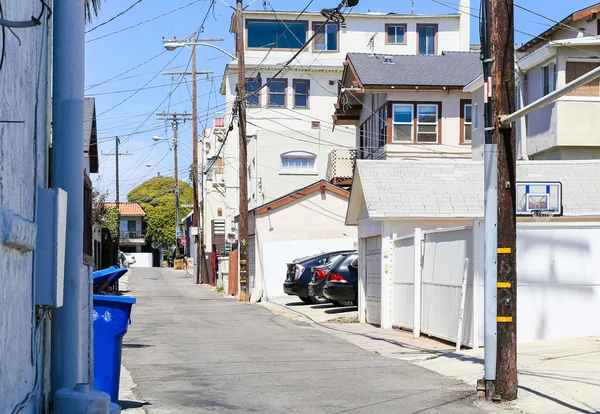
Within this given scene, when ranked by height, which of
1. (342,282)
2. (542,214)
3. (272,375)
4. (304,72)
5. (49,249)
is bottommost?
(272,375)

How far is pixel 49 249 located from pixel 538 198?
1193 cm

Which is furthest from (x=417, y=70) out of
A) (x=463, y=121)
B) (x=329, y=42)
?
(x=329, y=42)

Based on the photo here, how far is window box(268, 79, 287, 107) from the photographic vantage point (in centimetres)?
5734

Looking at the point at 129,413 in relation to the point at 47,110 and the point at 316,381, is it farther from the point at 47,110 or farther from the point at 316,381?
the point at 47,110

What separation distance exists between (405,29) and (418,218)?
41693 millimetres

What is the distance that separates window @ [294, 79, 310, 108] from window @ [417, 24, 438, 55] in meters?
8.08

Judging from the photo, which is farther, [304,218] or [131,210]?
[131,210]

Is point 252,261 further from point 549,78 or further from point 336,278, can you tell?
point 549,78

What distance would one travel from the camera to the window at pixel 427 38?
6022 cm

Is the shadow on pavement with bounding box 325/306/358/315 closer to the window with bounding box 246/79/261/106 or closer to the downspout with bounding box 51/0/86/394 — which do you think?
the downspout with bounding box 51/0/86/394

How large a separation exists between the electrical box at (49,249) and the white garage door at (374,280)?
15620mm

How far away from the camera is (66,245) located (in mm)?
6410

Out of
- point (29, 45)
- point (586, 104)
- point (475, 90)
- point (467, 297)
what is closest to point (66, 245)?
point (29, 45)

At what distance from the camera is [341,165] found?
41812 mm
